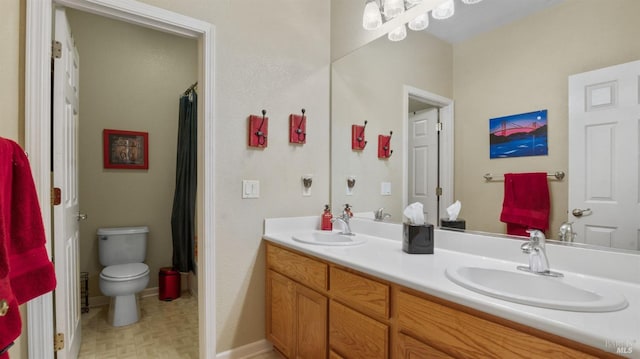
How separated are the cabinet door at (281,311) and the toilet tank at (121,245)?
162cm

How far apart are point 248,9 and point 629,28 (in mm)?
1884

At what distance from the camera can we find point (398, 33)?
75.7 inches

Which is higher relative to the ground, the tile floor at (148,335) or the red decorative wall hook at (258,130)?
the red decorative wall hook at (258,130)

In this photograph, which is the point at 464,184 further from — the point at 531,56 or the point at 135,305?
the point at 135,305

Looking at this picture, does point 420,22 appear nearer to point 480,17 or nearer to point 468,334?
point 480,17

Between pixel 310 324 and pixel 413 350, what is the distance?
0.68 metres

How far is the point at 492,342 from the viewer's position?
83cm

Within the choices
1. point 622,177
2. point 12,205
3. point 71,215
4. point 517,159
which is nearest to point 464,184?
point 517,159

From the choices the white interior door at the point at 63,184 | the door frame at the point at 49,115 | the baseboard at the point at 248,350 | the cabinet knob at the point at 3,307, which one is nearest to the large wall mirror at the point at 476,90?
the door frame at the point at 49,115

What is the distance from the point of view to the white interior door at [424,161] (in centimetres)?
170

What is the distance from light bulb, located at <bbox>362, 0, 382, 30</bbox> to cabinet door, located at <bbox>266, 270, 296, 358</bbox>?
1.69 m

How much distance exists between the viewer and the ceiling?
4.40 ft

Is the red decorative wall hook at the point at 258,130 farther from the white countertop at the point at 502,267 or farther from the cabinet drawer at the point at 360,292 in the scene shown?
the cabinet drawer at the point at 360,292

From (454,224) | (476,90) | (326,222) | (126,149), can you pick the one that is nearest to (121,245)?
(126,149)
